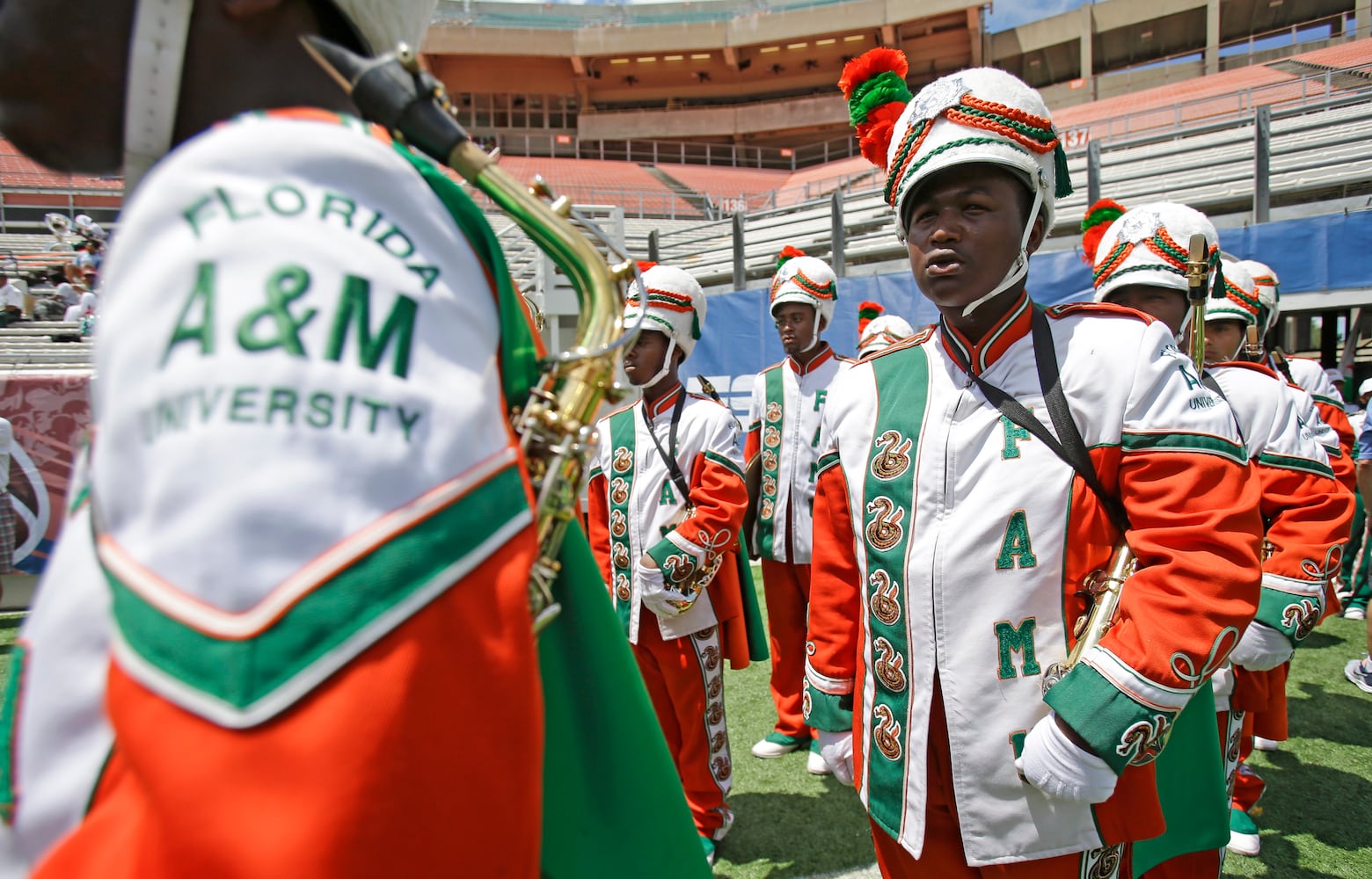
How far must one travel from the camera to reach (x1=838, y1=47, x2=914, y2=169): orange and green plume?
7.03 feet

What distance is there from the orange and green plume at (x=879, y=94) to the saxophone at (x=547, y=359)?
60.0 inches

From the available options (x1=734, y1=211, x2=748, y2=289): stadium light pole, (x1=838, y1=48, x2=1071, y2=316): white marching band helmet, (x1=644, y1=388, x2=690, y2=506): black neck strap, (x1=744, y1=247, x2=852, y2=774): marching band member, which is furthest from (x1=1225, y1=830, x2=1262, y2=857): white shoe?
(x1=734, y1=211, x2=748, y2=289): stadium light pole

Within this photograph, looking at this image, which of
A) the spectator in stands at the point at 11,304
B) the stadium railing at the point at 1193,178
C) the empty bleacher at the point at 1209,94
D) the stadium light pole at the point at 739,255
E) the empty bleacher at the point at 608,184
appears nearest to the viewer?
the stadium railing at the point at 1193,178

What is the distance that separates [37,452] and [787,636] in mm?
6985

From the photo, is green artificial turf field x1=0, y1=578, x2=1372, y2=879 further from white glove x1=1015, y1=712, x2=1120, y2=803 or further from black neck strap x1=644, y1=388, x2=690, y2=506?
white glove x1=1015, y1=712, x2=1120, y2=803

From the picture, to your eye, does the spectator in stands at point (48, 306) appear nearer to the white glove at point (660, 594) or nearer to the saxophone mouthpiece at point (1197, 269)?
the white glove at point (660, 594)

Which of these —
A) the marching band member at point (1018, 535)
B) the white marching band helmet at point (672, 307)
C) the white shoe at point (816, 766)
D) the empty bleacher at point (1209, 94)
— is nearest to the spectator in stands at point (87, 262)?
the white marching band helmet at point (672, 307)

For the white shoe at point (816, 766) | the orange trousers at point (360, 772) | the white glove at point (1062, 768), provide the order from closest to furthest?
the orange trousers at point (360, 772)
the white glove at point (1062, 768)
the white shoe at point (816, 766)

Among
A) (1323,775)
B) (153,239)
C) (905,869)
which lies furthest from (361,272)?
(1323,775)

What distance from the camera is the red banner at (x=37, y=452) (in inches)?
292

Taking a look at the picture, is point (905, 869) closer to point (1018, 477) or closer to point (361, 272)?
point (1018, 477)

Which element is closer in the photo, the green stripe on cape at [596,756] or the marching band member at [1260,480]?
the green stripe on cape at [596,756]

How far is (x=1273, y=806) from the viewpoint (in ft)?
12.4

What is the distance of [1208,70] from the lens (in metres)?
25.8
